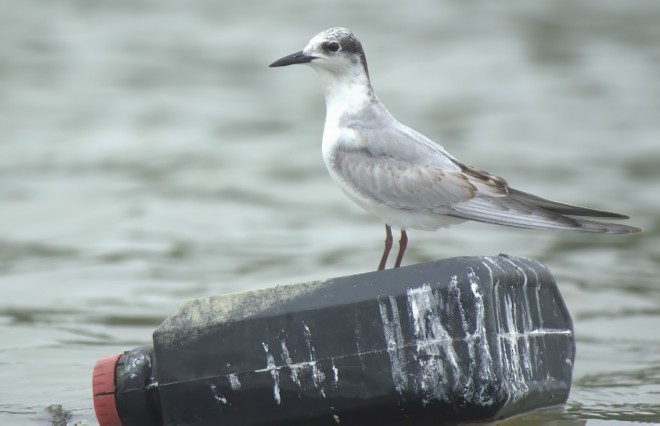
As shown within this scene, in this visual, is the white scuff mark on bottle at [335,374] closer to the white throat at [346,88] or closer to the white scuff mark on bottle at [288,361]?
the white scuff mark on bottle at [288,361]

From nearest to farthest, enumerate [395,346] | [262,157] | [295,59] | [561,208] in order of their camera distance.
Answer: [395,346]
[561,208]
[295,59]
[262,157]

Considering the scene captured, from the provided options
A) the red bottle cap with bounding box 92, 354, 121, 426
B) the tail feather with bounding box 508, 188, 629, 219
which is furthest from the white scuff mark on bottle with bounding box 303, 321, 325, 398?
the tail feather with bounding box 508, 188, 629, 219

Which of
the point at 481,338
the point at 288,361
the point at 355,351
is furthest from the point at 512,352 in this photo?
the point at 288,361

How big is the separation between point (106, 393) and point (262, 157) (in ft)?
25.4

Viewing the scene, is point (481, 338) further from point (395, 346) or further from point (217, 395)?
point (217, 395)

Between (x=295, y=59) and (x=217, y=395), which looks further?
(x=295, y=59)

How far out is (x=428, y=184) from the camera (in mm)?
4809

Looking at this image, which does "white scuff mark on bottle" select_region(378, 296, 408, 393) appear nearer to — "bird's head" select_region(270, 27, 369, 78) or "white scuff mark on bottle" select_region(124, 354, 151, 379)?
"white scuff mark on bottle" select_region(124, 354, 151, 379)

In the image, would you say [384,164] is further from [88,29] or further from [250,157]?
[88,29]

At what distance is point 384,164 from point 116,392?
142cm

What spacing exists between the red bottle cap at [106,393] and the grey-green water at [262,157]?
A: 49 centimetres

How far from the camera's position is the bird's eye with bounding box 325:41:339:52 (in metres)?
5.07

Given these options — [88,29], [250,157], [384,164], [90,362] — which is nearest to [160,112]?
[250,157]

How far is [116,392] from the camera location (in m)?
4.36
